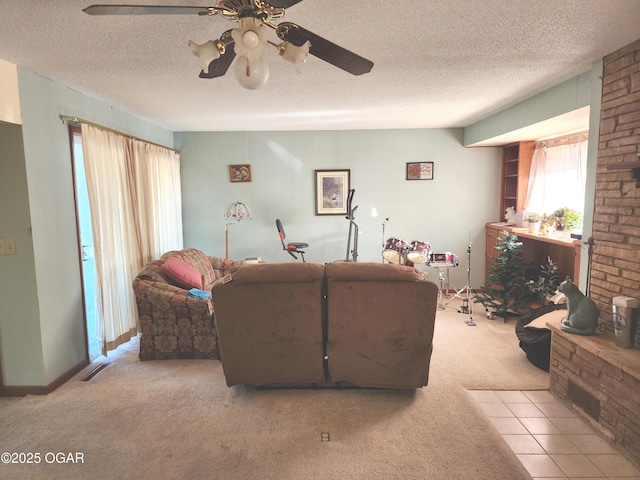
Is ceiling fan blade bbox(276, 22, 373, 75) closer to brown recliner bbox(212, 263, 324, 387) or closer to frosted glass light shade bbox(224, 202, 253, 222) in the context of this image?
brown recliner bbox(212, 263, 324, 387)

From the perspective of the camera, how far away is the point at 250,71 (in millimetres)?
1503

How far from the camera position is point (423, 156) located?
17.5ft

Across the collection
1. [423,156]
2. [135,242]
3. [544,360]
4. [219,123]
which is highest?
[219,123]

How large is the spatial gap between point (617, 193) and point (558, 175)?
218 centimetres

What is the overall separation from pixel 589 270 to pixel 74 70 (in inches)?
161

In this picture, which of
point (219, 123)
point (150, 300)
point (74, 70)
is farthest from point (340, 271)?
point (219, 123)

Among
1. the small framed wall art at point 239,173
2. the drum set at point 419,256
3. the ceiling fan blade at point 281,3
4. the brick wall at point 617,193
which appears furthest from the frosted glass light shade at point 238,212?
the brick wall at point 617,193

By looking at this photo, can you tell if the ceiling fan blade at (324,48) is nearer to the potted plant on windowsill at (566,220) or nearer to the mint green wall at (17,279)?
the mint green wall at (17,279)

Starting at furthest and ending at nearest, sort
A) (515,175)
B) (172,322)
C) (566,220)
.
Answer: (515,175) → (566,220) → (172,322)

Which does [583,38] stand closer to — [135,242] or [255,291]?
[255,291]

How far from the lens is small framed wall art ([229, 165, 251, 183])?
17.6 feet

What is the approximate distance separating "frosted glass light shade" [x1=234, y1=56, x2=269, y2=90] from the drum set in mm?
3353

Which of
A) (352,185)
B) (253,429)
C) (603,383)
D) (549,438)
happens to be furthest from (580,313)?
(352,185)

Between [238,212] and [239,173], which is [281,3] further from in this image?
[239,173]
